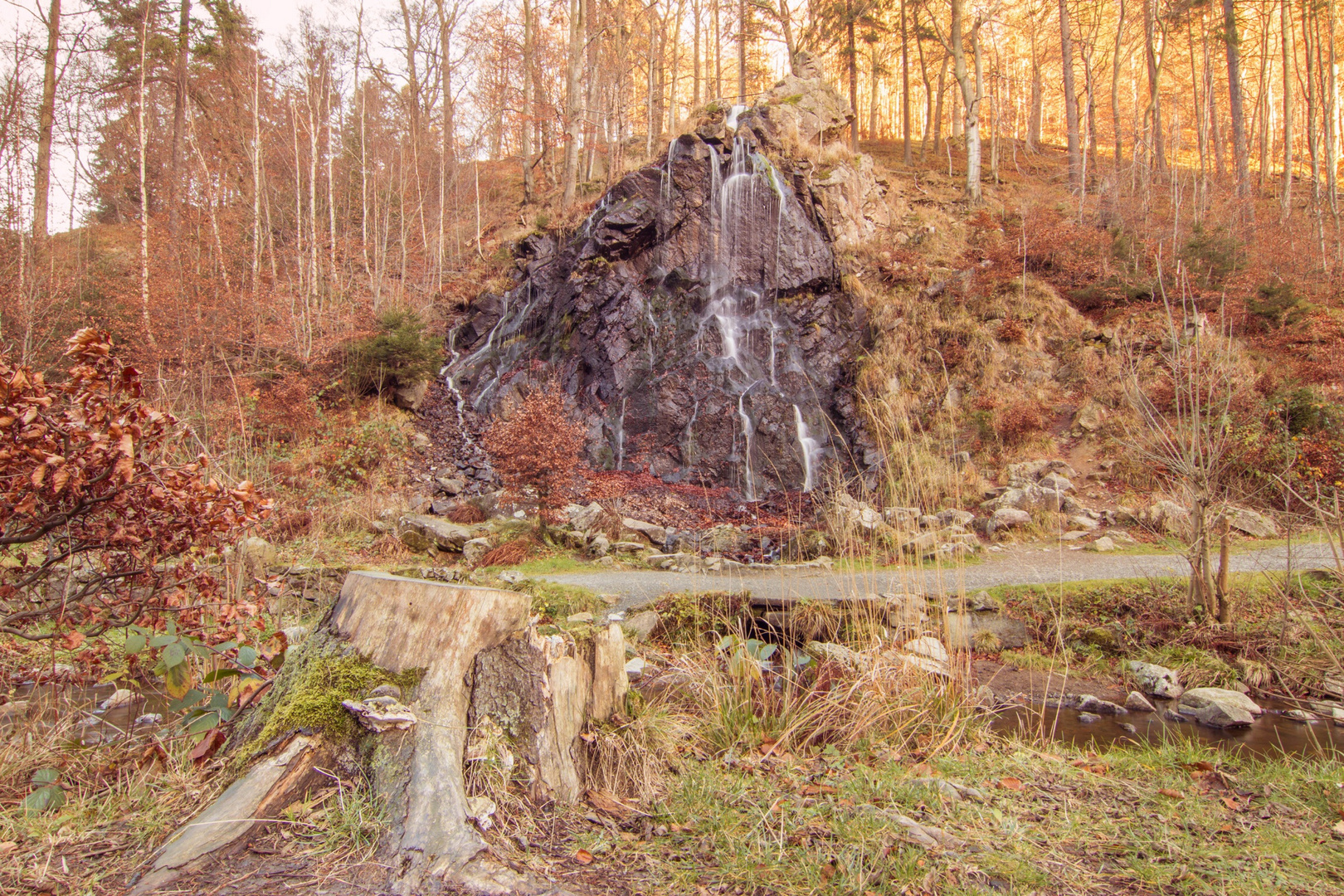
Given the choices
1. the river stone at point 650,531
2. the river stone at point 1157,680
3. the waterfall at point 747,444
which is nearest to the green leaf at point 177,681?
the river stone at point 1157,680

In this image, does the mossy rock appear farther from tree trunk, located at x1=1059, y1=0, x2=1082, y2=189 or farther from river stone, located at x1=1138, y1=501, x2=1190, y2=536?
tree trunk, located at x1=1059, y1=0, x2=1082, y2=189

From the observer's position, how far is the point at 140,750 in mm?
2322

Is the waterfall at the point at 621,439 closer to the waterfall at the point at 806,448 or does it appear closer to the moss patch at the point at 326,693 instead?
the waterfall at the point at 806,448

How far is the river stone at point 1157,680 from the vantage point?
505 cm

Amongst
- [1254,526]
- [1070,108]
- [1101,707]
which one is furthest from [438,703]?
[1070,108]

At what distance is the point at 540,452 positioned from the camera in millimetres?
8852

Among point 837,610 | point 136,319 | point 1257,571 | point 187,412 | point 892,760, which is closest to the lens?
point 892,760

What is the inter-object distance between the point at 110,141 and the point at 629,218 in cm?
1616

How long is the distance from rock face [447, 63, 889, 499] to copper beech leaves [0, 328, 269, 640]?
31.6ft

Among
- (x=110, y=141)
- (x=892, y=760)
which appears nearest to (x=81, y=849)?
(x=892, y=760)

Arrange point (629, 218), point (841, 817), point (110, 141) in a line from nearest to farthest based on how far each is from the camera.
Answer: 1. point (841, 817)
2. point (629, 218)
3. point (110, 141)

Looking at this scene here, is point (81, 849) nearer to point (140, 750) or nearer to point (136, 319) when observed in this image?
point (140, 750)

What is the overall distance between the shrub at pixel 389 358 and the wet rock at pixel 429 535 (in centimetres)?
557

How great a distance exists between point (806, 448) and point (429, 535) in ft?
22.4
